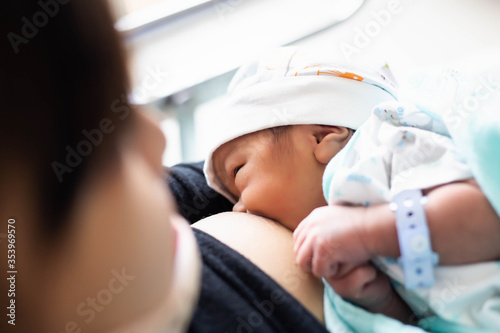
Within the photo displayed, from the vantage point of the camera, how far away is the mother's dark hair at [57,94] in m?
0.37

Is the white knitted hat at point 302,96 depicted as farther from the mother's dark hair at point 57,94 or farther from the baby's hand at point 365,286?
→ the mother's dark hair at point 57,94

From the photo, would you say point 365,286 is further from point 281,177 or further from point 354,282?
point 281,177

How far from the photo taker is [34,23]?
37cm

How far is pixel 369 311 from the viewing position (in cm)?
67

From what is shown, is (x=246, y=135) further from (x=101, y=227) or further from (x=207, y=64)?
(x=207, y=64)

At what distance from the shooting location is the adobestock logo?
1.19 feet

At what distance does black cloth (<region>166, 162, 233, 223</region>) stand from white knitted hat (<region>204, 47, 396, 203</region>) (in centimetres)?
9

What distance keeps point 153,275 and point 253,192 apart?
48cm

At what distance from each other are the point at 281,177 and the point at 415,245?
0.35 meters

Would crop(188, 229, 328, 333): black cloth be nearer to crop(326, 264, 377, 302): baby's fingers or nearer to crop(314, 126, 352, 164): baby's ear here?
crop(326, 264, 377, 302): baby's fingers

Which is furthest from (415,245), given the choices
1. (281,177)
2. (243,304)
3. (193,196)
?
(193,196)

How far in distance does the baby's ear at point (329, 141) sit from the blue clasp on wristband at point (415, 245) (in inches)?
11.7

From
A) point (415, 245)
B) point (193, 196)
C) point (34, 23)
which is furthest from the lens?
point (193, 196)

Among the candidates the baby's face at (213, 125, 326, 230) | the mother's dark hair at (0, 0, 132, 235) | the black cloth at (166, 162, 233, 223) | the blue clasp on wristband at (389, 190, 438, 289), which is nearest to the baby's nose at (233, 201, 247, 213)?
the baby's face at (213, 125, 326, 230)
